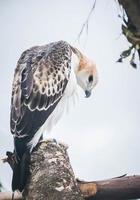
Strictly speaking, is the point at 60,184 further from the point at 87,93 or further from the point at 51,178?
the point at 87,93

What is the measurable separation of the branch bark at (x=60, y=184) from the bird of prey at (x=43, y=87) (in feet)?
0.20

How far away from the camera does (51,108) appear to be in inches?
47.4

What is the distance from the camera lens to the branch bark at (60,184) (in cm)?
80

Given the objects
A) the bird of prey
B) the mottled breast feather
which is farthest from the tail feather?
the mottled breast feather

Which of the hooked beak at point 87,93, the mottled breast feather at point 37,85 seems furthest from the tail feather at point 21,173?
the hooked beak at point 87,93

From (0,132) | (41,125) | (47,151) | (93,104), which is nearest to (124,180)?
(47,151)

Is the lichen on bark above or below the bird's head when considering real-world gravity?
below

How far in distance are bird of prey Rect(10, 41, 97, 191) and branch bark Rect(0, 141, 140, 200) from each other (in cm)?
6

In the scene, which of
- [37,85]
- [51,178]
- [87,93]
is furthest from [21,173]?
[87,93]

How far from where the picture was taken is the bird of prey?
1.11 m

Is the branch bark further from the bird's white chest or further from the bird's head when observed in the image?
the bird's head

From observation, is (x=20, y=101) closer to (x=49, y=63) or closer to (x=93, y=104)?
(x=49, y=63)

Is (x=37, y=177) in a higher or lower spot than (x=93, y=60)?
→ lower

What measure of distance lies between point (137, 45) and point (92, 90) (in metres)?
0.90
